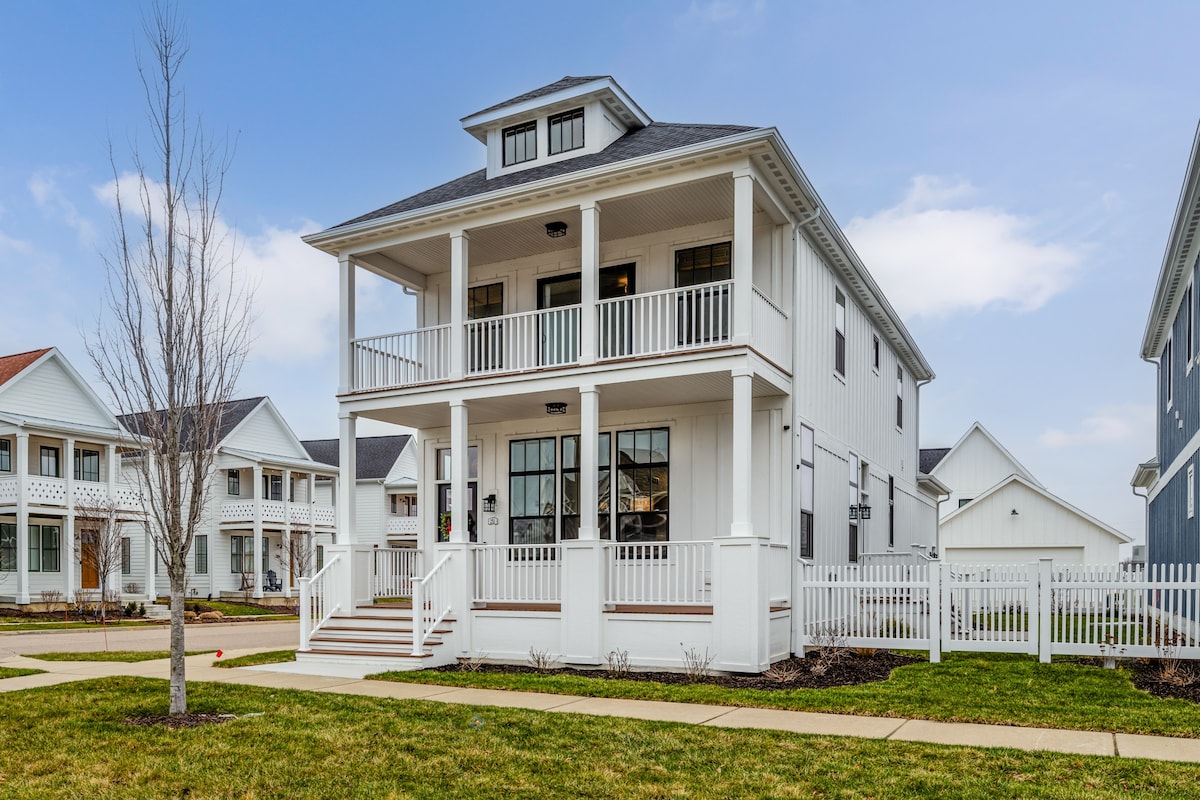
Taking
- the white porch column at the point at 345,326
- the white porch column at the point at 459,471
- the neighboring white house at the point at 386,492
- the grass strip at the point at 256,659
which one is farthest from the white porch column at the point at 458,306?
the neighboring white house at the point at 386,492

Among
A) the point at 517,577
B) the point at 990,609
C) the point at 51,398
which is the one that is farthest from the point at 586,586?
the point at 51,398

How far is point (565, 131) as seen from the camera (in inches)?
639

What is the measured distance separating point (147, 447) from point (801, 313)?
9.24 metres

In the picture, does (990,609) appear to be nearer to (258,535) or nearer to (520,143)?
(520,143)

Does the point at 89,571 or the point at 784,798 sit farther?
→ the point at 89,571

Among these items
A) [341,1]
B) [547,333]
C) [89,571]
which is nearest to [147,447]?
[547,333]

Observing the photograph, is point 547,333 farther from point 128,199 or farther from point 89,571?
point 89,571

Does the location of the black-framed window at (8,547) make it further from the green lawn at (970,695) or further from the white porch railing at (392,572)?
the green lawn at (970,695)

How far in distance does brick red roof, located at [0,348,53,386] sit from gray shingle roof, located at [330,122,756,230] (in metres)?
20.8

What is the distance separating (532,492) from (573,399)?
7.20 feet

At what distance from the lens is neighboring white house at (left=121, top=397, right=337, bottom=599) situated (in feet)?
125

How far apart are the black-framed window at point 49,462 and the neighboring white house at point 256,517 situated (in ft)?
18.1

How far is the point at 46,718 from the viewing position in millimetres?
9156

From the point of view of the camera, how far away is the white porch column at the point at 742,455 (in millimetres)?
12000
